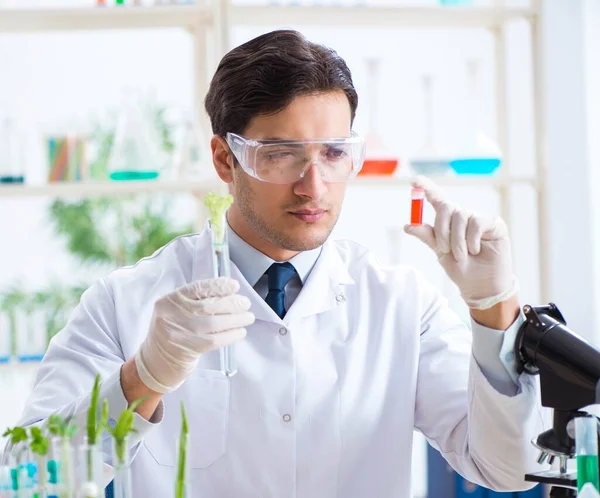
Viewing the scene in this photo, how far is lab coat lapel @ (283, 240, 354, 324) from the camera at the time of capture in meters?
1.83

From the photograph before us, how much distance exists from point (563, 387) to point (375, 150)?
1.58 m

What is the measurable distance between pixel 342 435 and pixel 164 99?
225 cm

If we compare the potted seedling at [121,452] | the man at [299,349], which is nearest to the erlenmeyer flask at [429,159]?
the man at [299,349]

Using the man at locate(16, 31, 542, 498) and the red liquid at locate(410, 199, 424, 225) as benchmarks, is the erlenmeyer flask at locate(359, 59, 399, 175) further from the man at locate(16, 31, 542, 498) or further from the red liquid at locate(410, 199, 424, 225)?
the red liquid at locate(410, 199, 424, 225)

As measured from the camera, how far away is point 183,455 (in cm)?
115

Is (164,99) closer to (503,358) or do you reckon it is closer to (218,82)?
(218,82)

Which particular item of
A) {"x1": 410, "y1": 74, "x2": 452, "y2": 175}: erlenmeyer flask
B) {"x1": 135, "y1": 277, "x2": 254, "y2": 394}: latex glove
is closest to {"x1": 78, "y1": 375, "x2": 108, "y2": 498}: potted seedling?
{"x1": 135, "y1": 277, "x2": 254, "y2": 394}: latex glove

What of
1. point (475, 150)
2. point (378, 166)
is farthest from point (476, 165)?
point (378, 166)

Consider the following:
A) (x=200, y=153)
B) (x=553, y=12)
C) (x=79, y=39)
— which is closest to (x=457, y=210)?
(x=200, y=153)

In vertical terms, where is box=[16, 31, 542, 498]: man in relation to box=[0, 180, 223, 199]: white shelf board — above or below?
below

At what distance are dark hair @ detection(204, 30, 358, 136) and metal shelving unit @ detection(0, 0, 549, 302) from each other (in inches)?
33.7

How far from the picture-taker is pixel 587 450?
118cm

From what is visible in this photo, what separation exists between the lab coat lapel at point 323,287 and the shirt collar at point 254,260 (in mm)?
16

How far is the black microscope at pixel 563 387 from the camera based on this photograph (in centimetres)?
131
